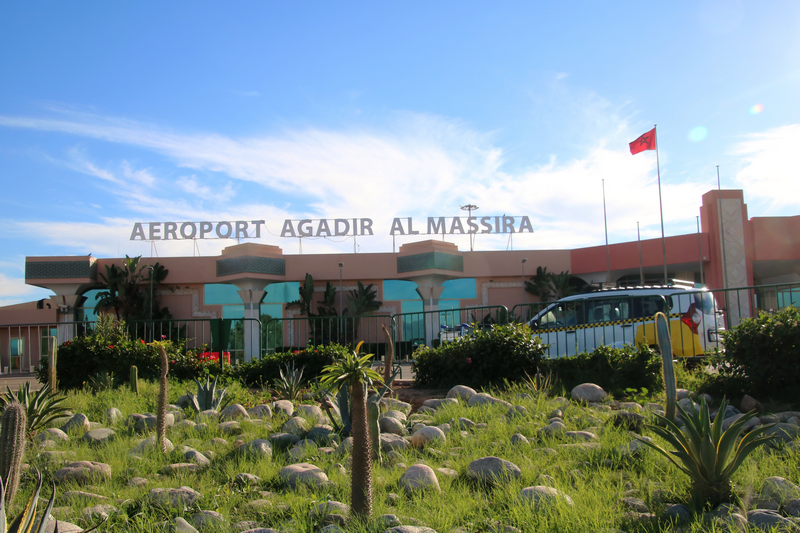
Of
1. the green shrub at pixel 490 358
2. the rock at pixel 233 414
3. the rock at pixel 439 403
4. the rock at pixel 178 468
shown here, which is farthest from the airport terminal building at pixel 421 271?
the rock at pixel 178 468

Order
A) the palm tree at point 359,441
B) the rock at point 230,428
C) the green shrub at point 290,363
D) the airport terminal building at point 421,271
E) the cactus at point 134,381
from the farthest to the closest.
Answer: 1. the airport terminal building at point 421,271
2. the green shrub at point 290,363
3. the cactus at point 134,381
4. the rock at point 230,428
5. the palm tree at point 359,441

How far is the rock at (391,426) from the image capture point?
211 inches

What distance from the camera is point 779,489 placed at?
336cm

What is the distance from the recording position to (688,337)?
432 inches

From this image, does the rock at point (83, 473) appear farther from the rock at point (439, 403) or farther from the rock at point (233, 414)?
the rock at point (439, 403)

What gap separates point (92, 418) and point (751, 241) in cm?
2626

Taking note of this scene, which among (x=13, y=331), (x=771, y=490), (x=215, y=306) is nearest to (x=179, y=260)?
(x=215, y=306)

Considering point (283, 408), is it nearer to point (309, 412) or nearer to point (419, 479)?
point (309, 412)

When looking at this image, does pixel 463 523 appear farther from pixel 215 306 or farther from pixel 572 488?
pixel 215 306

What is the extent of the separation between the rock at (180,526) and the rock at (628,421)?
12.3ft

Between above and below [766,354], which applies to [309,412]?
below

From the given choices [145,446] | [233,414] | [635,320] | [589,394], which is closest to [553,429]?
[589,394]

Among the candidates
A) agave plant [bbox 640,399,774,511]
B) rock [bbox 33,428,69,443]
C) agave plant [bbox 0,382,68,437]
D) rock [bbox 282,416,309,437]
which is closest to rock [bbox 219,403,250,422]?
rock [bbox 282,416,309,437]

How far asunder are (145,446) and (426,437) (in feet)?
8.60
